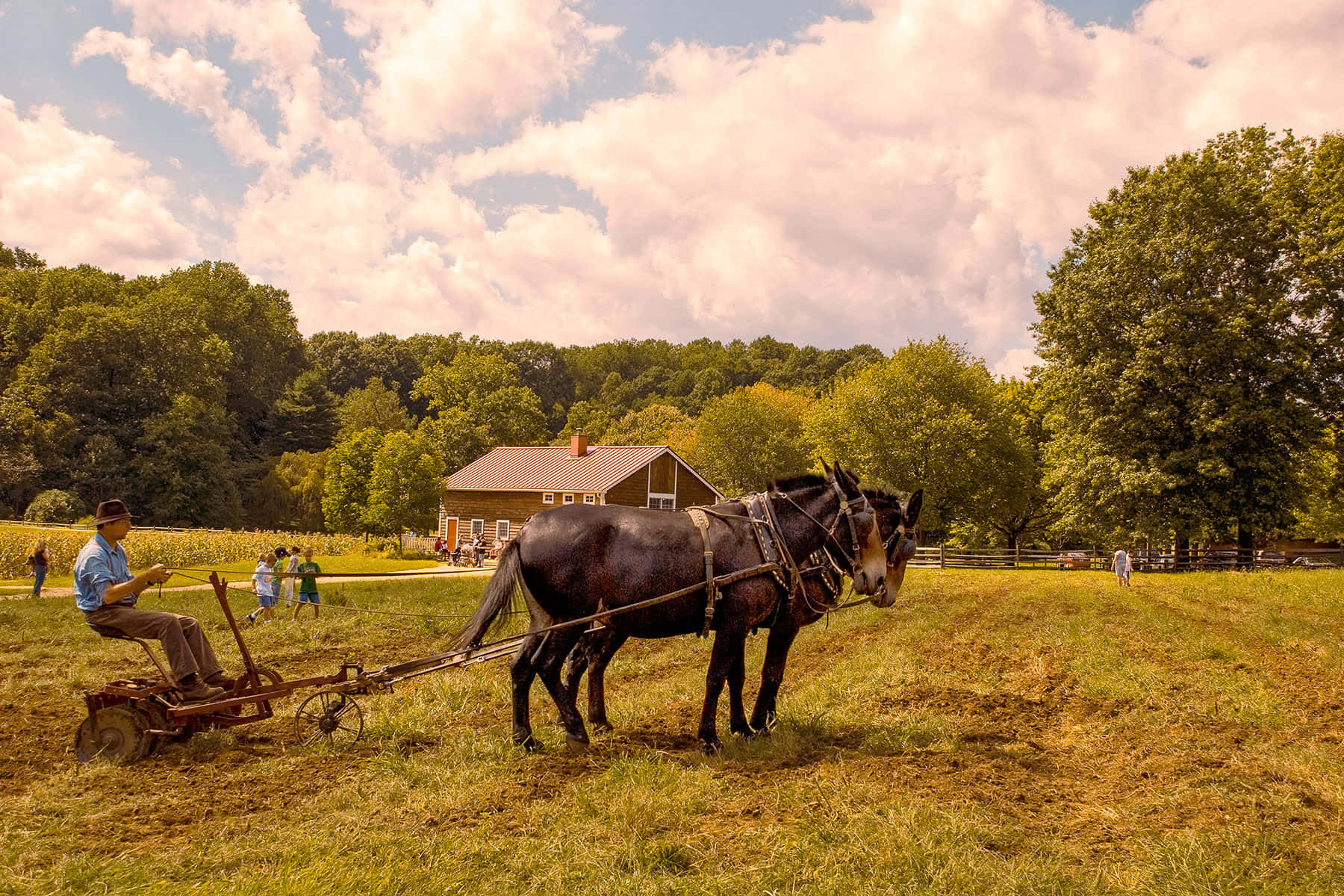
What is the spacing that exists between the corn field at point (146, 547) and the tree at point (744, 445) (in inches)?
1371

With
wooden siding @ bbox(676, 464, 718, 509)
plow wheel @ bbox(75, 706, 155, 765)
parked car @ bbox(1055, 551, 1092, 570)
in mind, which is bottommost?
parked car @ bbox(1055, 551, 1092, 570)

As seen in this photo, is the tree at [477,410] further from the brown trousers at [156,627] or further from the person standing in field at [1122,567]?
the brown trousers at [156,627]

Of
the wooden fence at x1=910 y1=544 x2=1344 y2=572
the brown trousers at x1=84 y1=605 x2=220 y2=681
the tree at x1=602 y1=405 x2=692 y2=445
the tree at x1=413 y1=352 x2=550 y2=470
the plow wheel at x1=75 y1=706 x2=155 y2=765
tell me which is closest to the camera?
the plow wheel at x1=75 y1=706 x2=155 y2=765

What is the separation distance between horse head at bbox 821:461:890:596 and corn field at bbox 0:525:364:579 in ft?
96.9

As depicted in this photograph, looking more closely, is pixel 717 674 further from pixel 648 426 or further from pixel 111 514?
pixel 648 426

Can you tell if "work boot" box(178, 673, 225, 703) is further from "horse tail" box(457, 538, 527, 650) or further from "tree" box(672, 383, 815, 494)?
"tree" box(672, 383, 815, 494)

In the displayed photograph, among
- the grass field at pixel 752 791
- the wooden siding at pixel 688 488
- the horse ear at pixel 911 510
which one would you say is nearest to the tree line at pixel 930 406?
the wooden siding at pixel 688 488

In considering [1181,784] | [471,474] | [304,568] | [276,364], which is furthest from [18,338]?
[1181,784]

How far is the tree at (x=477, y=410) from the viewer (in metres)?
73.1

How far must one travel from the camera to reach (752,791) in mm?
6168

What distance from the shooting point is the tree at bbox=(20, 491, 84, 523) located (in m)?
45.0

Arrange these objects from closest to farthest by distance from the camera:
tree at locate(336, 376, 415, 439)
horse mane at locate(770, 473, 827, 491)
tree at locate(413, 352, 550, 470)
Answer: horse mane at locate(770, 473, 827, 491)
tree at locate(413, 352, 550, 470)
tree at locate(336, 376, 415, 439)

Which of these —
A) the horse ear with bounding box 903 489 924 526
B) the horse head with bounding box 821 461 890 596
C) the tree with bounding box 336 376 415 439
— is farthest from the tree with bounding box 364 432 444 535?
the horse head with bounding box 821 461 890 596

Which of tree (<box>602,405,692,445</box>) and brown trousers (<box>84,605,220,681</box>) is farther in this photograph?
tree (<box>602,405,692,445</box>)
